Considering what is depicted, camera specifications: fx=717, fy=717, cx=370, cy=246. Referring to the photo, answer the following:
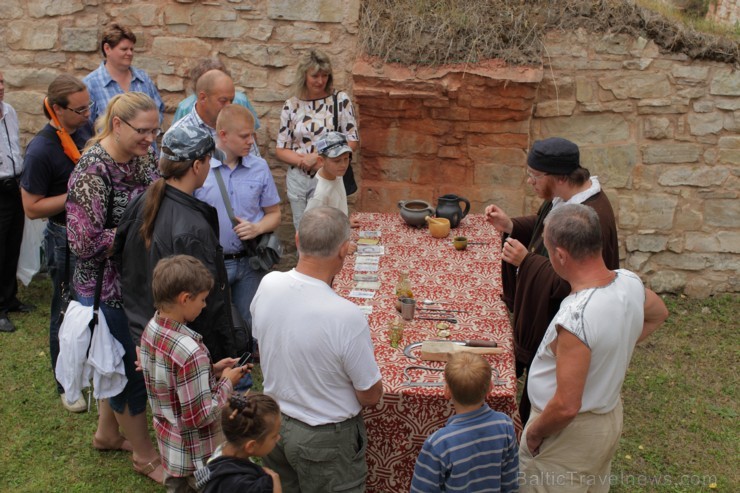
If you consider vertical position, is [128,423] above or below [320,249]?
below

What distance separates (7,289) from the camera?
19.9ft

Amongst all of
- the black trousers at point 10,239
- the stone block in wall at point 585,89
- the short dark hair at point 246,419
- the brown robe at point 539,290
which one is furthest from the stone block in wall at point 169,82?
the short dark hair at point 246,419

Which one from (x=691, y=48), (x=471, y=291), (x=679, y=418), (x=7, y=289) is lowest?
(x=7, y=289)

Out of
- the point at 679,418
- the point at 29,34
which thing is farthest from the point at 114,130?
the point at 679,418

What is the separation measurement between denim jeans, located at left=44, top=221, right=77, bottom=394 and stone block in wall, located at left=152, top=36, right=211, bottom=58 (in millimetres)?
2413

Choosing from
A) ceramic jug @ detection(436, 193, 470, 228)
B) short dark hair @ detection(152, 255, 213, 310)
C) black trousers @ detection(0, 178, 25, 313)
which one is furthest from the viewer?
black trousers @ detection(0, 178, 25, 313)

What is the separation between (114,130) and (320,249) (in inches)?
61.8

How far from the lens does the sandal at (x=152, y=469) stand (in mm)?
4043

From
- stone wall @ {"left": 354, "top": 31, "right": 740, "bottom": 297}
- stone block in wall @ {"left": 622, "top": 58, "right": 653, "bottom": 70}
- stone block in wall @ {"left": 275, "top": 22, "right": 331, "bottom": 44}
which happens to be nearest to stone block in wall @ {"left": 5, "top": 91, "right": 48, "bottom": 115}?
stone block in wall @ {"left": 275, "top": 22, "right": 331, "bottom": 44}

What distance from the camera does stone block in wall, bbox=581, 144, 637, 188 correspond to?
6410 millimetres

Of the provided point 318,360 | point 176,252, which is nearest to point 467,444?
point 318,360

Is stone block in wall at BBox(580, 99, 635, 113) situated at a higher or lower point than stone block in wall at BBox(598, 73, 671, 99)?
lower

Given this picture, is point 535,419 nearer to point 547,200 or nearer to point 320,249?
point 320,249

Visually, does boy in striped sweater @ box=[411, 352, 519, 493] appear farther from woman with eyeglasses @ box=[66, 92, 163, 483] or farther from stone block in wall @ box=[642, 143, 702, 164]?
stone block in wall @ box=[642, 143, 702, 164]
